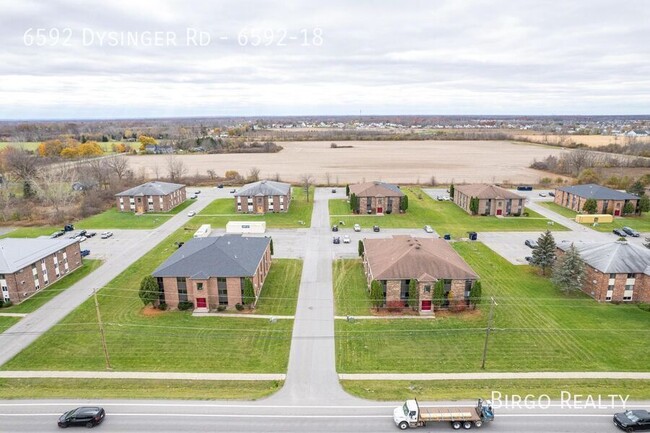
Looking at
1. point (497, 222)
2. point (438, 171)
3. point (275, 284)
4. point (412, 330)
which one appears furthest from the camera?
point (438, 171)

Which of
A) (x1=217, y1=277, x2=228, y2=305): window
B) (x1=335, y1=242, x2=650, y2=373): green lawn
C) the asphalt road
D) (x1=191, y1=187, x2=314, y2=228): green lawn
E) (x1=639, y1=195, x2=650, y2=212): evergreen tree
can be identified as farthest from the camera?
(x1=639, y1=195, x2=650, y2=212): evergreen tree

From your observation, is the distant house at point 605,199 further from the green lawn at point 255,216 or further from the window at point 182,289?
the window at point 182,289

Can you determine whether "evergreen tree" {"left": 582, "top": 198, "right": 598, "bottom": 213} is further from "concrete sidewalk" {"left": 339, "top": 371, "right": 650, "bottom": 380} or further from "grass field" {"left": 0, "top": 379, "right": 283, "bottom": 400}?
"grass field" {"left": 0, "top": 379, "right": 283, "bottom": 400}

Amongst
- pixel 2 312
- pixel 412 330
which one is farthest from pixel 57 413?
pixel 412 330

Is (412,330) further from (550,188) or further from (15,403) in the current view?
(550,188)

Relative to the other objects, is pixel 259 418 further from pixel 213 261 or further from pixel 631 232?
pixel 631 232

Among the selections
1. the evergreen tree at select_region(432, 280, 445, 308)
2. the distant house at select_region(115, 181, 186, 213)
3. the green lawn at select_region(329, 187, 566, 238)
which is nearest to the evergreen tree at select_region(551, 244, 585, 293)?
the evergreen tree at select_region(432, 280, 445, 308)
